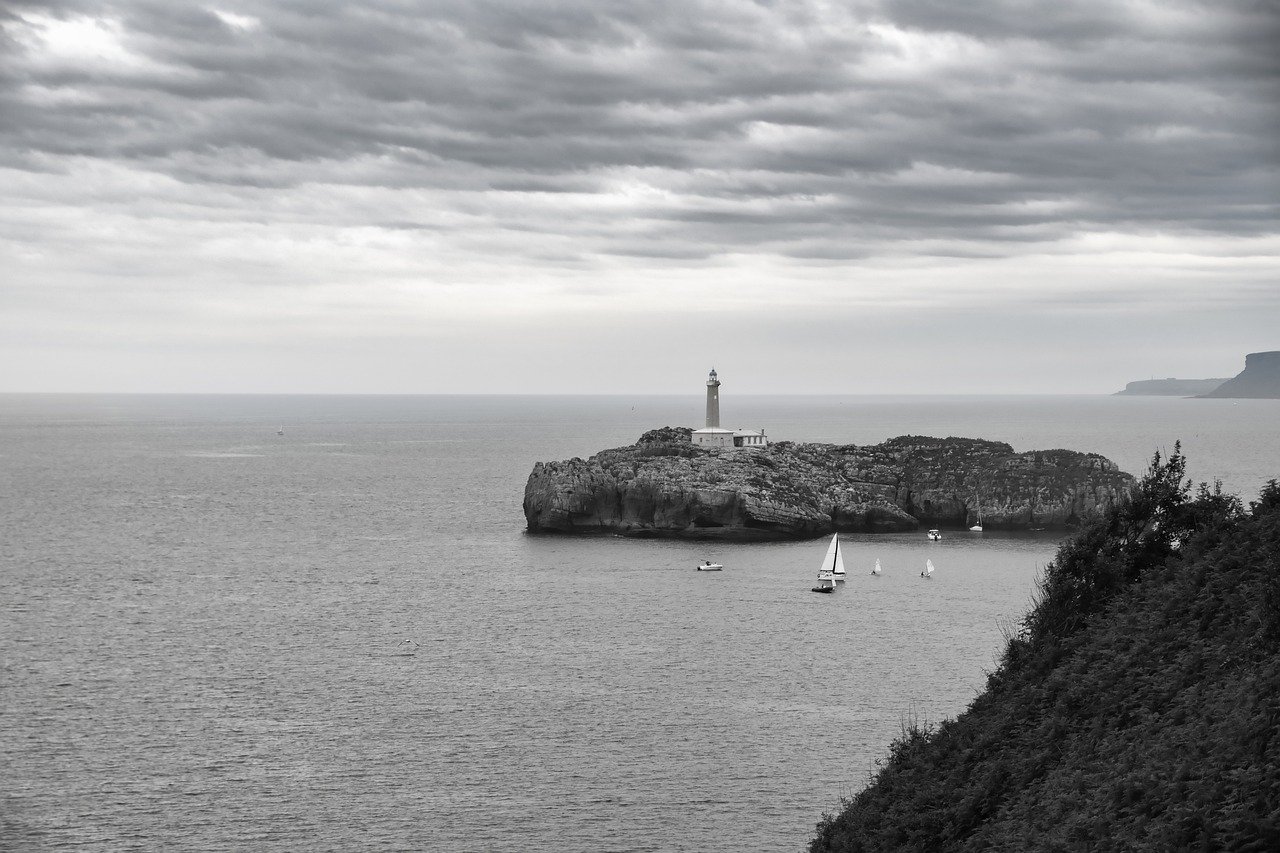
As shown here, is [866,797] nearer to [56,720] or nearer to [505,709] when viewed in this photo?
[505,709]

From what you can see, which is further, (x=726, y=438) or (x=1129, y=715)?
(x=726, y=438)

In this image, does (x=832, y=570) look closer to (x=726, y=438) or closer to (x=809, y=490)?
(x=809, y=490)

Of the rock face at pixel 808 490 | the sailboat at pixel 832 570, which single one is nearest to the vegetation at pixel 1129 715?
the sailboat at pixel 832 570

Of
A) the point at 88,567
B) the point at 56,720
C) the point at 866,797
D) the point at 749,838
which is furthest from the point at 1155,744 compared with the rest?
the point at 88,567

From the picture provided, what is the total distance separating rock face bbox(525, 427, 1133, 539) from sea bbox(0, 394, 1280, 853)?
509cm

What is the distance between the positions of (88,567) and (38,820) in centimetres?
6002

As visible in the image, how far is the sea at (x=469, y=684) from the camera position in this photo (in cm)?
4497

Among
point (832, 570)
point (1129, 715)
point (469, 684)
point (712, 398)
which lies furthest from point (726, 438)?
point (1129, 715)

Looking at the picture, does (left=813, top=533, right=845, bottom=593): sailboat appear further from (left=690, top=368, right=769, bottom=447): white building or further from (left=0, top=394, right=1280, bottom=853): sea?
(left=690, top=368, right=769, bottom=447): white building

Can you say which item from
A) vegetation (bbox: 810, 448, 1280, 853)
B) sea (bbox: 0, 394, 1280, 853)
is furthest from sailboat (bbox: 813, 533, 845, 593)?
vegetation (bbox: 810, 448, 1280, 853)

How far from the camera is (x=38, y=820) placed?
4366 centimetres

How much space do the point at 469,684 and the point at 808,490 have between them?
6810 cm

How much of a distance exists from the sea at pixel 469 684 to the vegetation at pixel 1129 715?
6259 millimetres

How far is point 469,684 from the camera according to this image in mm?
62844
